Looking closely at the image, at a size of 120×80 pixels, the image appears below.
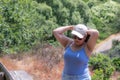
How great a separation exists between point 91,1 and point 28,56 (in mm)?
22148

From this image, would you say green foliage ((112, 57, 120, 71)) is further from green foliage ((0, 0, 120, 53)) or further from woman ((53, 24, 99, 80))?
woman ((53, 24, 99, 80))

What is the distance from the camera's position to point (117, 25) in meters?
32.3

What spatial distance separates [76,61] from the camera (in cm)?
412

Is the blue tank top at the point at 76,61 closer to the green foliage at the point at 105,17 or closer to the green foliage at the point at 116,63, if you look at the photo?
the green foliage at the point at 116,63

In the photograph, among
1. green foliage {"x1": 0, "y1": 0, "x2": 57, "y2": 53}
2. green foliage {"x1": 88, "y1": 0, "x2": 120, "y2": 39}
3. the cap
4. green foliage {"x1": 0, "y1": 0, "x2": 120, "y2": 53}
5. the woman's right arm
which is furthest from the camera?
green foliage {"x1": 88, "y1": 0, "x2": 120, "y2": 39}

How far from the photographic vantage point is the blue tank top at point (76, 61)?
4.12 metres

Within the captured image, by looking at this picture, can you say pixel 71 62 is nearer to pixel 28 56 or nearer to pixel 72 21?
pixel 28 56

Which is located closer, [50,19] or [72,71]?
[72,71]

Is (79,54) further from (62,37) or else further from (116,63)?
(116,63)

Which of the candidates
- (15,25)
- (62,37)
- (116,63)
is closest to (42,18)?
(116,63)

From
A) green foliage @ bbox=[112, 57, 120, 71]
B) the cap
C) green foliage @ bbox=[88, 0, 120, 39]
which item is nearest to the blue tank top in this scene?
the cap

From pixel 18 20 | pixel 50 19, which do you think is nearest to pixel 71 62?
pixel 18 20

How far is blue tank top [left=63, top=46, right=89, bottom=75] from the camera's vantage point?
4125mm

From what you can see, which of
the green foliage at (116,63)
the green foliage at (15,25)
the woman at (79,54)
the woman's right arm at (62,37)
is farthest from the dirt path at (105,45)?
the woman at (79,54)
